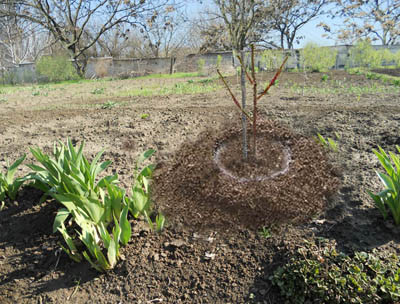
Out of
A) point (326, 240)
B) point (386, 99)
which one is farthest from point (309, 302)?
point (386, 99)

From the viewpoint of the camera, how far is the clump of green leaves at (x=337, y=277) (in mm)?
1430

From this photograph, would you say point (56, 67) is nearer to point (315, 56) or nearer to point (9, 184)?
point (315, 56)

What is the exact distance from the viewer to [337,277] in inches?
59.5

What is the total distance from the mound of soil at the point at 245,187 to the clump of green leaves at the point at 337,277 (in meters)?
0.43

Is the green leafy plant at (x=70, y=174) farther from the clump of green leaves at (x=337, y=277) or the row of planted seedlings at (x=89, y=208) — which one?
the clump of green leaves at (x=337, y=277)

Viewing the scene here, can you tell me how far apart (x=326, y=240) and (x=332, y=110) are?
2.59 meters

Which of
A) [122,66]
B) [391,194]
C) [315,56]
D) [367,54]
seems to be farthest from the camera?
[122,66]

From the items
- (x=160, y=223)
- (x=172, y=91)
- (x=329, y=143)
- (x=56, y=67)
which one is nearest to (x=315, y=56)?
(x=172, y=91)

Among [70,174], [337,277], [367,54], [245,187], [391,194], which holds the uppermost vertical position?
[367,54]

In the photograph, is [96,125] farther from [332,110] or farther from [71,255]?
[332,110]

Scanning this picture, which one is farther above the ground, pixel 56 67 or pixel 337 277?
pixel 56 67

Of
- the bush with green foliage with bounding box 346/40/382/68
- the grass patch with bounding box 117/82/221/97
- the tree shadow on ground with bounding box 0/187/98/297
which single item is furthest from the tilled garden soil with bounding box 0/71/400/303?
the bush with green foliage with bounding box 346/40/382/68

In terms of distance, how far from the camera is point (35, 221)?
2287 mm

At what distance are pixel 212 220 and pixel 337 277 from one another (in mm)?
912
